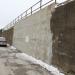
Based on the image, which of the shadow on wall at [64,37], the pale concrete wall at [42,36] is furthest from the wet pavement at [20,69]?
the pale concrete wall at [42,36]

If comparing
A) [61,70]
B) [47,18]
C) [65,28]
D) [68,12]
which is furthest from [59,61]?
[47,18]

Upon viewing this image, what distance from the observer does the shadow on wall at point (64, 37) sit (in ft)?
27.6

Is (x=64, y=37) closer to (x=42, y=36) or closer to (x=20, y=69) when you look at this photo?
(x=20, y=69)

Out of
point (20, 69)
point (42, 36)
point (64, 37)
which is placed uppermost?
point (42, 36)

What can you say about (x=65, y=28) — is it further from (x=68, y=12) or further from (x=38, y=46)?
(x=38, y=46)

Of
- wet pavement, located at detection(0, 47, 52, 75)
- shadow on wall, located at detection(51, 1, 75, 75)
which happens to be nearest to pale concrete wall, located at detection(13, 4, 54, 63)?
shadow on wall, located at detection(51, 1, 75, 75)

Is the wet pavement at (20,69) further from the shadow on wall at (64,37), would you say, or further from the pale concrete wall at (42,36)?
the pale concrete wall at (42,36)

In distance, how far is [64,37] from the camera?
361 inches

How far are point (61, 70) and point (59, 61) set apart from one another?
22.8 inches

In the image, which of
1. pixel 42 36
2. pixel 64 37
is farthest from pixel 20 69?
pixel 42 36

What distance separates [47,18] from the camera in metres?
11.9

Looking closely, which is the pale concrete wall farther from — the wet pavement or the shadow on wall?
the wet pavement

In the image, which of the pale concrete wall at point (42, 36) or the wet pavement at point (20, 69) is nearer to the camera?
the wet pavement at point (20, 69)

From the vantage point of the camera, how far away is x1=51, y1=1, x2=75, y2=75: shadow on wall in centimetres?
840
